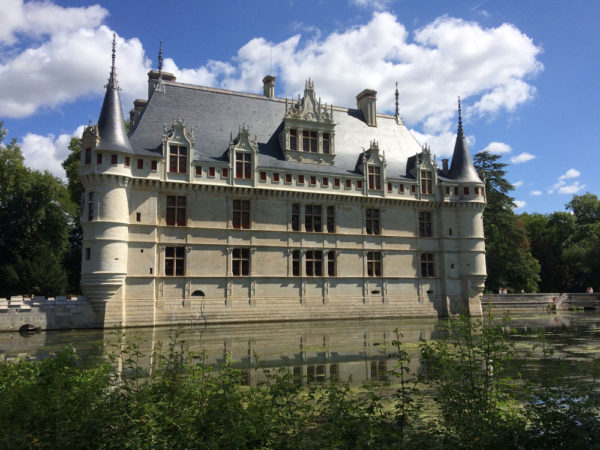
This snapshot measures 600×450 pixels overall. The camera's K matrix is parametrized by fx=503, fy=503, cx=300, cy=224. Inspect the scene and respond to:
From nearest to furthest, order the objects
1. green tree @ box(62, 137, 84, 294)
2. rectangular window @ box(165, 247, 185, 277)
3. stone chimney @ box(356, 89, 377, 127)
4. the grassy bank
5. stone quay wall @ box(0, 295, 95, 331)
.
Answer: the grassy bank, stone quay wall @ box(0, 295, 95, 331), rectangular window @ box(165, 247, 185, 277), stone chimney @ box(356, 89, 377, 127), green tree @ box(62, 137, 84, 294)

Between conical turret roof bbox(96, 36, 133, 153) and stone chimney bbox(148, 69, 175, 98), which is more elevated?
stone chimney bbox(148, 69, 175, 98)

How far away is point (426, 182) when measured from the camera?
110ft

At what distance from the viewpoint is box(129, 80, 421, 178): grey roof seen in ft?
91.7

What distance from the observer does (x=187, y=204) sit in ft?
87.9

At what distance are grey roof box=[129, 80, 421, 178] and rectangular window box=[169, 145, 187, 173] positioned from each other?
0.62 m

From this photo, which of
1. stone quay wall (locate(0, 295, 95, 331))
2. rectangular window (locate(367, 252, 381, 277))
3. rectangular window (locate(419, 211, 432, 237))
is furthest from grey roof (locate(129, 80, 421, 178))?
stone quay wall (locate(0, 295, 95, 331))

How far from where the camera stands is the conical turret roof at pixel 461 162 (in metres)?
34.1

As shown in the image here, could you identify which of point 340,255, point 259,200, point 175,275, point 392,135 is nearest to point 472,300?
point 340,255

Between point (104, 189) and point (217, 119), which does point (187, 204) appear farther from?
point (217, 119)

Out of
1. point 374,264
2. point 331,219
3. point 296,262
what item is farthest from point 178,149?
point 374,264

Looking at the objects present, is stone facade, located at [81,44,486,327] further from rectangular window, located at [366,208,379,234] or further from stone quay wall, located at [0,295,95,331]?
stone quay wall, located at [0,295,95,331]

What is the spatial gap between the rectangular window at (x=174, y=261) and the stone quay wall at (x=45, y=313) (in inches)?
164

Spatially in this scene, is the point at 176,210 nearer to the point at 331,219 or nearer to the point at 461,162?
the point at 331,219

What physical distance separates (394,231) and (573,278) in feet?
107
